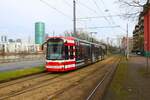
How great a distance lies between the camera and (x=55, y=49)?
79.0 ft

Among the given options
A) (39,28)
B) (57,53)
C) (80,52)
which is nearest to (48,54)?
(57,53)

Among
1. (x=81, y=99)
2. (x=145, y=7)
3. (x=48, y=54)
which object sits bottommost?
(x=81, y=99)

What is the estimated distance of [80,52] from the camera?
94.6ft

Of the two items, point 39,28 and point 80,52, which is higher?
point 39,28

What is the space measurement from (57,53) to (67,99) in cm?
1247

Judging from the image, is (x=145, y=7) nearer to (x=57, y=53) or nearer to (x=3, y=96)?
(x=57, y=53)

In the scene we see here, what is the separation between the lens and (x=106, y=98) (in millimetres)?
11773

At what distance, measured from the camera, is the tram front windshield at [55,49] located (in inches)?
943

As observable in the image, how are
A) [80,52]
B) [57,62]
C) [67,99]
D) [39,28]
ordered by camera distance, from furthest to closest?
[39,28], [80,52], [57,62], [67,99]

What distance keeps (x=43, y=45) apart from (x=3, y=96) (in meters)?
12.8

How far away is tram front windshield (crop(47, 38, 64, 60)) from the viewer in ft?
78.6

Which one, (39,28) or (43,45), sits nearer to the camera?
(43,45)

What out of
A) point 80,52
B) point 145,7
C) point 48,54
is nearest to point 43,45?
point 48,54

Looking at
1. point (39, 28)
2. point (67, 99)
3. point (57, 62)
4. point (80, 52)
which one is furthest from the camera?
point (39, 28)
